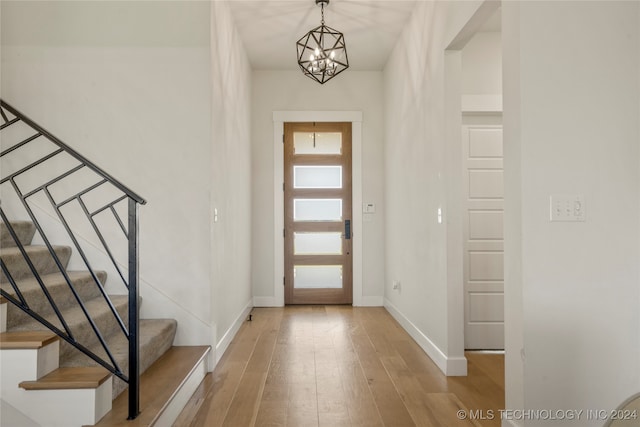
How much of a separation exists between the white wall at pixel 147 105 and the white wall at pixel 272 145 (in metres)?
2.33

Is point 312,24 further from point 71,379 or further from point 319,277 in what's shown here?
point 71,379

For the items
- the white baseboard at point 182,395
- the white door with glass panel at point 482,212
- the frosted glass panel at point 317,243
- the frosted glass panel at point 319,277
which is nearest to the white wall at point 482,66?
the white door with glass panel at point 482,212

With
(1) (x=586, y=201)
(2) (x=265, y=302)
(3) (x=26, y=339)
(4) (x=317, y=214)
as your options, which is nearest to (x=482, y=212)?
(1) (x=586, y=201)

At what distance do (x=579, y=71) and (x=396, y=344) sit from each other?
8.46 feet

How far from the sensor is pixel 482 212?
12.5 ft

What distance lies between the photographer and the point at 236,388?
2.79m

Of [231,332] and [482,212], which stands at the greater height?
[482,212]

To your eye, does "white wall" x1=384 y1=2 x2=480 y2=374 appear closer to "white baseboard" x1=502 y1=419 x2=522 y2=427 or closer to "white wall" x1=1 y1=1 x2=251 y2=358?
"white baseboard" x1=502 y1=419 x2=522 y2=427

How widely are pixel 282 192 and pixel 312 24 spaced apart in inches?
80.0

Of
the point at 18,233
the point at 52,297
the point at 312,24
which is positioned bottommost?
the point at 52,297

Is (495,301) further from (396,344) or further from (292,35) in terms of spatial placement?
(292,35)

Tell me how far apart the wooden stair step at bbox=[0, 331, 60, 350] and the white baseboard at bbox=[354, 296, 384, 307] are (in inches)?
155

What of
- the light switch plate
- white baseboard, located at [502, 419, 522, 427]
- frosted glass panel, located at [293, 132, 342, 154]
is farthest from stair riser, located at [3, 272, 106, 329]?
frosted glass panel, located at [293, 132, 342, 154]

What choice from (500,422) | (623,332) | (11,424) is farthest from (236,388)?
(623,332)
